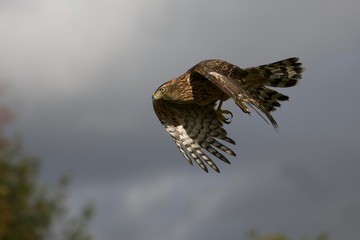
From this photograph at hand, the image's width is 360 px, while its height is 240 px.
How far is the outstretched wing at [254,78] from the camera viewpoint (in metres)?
11.5

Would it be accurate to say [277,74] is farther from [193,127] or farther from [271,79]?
[193,127]

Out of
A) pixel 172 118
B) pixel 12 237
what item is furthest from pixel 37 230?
pixel 172 118

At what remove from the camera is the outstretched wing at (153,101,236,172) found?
12906mm

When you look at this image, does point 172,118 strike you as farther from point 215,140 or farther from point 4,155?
point 4,155

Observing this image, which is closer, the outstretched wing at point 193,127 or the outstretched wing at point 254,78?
the outstretched wing at point 254,78

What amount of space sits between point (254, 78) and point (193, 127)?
3.39 feet

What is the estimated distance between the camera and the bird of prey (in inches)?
486

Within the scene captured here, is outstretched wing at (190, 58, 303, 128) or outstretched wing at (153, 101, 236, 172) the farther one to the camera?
outstretched wing at (153, 101, 236, 172)

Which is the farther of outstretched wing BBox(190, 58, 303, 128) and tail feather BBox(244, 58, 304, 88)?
tail feather BBox(244, 58, 304, 88)

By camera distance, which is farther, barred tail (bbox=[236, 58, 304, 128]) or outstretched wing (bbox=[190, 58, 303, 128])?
barred tail (bbox=[236, 58, 304, 128])

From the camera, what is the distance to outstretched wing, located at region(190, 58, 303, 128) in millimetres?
11461

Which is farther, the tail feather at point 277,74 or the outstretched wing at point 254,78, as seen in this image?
the tail feather at point 277,74

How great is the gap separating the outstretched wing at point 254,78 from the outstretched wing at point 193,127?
65 centimetres

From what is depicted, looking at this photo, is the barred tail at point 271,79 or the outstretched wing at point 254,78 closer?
the outstretched wing at point 254,78
